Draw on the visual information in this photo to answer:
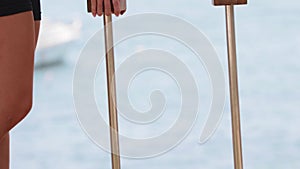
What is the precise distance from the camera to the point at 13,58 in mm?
1435

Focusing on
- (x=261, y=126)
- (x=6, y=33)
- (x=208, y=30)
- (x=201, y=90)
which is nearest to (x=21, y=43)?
(x=6, y=33)

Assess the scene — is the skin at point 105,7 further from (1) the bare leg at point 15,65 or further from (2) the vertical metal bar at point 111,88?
(1) the bare leg at point 15,65

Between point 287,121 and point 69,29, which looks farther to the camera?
point 69,29

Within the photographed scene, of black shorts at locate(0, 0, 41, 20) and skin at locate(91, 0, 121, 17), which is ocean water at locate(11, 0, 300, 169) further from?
black shorts at locate(0, 0, 41, 20)

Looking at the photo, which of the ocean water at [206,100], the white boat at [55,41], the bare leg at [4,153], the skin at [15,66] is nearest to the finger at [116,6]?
the skin at [15,66]

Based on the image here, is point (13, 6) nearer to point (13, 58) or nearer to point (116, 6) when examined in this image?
point (13, 58)

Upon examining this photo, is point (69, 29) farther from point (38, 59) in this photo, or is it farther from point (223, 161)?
point (223, 161)

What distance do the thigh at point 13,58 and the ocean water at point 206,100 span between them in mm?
3155

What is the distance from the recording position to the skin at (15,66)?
4.67ft

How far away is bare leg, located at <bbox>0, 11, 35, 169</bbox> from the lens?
142 cm

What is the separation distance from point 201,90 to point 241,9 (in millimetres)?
1000

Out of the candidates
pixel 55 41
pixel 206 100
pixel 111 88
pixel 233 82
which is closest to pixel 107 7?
pixel 111 88

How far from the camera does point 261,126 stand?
Answer: 5070 mm

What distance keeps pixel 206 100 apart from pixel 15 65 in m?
4.05
